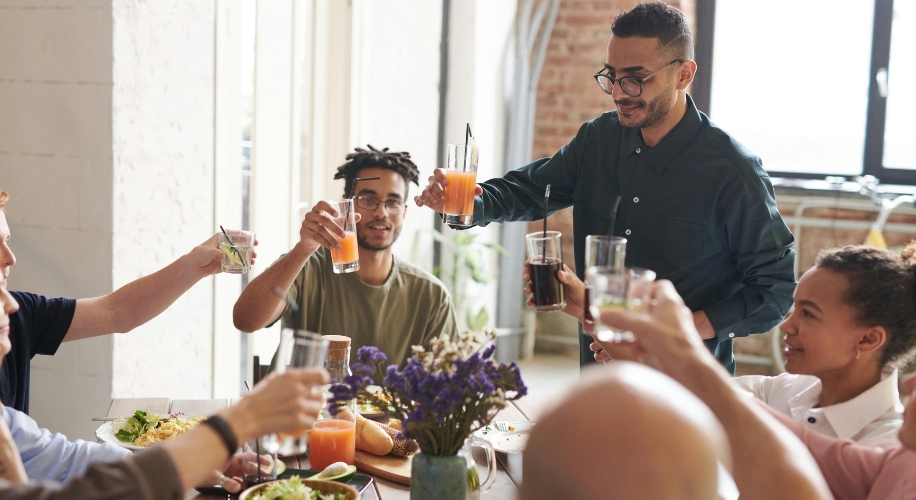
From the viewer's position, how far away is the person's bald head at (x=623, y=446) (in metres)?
0.75

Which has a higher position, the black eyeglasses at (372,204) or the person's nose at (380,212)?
the black eyeglasses at (372,204)

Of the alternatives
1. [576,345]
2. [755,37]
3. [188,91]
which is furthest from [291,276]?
[755,37]

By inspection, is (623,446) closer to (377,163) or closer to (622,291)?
(622,291)

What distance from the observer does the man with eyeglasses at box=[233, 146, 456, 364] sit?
102 inches

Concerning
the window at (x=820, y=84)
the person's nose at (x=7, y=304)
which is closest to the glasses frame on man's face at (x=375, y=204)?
the person's nose at (x=7, y=304)

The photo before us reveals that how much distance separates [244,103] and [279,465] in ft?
7.25

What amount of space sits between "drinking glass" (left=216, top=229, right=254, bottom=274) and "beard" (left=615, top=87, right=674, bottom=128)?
3.46 ft

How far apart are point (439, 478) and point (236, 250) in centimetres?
91

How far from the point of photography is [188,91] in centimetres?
300

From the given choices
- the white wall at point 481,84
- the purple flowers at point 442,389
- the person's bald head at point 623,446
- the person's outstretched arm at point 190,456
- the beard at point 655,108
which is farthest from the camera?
the white wall at point 481,84

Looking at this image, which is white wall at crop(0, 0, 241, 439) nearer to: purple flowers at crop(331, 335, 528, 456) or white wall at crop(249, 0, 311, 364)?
white wall at crop(249, 0, 311, 364)

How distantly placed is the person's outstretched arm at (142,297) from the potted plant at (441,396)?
904 millimetres

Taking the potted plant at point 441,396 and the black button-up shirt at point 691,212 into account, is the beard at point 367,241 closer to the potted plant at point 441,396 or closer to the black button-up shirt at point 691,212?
the black button-up shirt at point 691,212

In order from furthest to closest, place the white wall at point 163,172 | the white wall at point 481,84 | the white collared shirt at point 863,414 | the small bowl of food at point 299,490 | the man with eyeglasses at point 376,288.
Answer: the white wall at point 481,84, the white wall at point 163,172, the man with eyeglasses at point 376,288, the white collared shirt at point 863,414, the small bowl of food at point 299,490
